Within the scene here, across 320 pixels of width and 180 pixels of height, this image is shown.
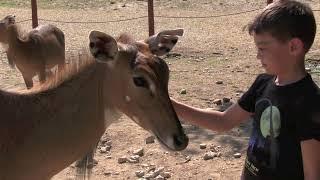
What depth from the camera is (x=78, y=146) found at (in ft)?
14.8

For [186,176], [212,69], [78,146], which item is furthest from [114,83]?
[212,69]

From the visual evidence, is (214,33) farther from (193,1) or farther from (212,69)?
(193,1)

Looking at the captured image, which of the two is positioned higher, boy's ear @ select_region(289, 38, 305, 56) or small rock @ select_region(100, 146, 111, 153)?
boy's ear @ select_region(289, 38, 305, 56)

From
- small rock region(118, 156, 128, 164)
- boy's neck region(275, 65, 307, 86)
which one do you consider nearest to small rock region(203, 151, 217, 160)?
small rock region(118, 156, 128, 164)

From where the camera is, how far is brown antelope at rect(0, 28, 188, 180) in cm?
430

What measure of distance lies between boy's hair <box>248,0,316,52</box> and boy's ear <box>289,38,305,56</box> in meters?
0.02

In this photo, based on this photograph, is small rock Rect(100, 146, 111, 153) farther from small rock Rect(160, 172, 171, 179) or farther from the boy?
the boy

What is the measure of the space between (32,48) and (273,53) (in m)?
7.42

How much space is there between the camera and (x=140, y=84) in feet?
13.9

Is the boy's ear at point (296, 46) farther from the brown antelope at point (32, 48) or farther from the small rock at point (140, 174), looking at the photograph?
the brown antelope at point (32, 48)

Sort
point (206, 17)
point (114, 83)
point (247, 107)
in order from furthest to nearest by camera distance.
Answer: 1. point (206, 17)
2. point (114, 83)
3. point (247, 107)

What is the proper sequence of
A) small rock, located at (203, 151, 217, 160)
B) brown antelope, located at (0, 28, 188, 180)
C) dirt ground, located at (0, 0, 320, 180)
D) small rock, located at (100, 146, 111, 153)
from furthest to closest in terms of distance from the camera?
small rock, located at (100, 146, 111, 153)
small rock, located at (203, 151, 217, 160)
dirt ground, located at (0, 0, 320, 180)
brown antelope, located at (0, 28, 188, 180)

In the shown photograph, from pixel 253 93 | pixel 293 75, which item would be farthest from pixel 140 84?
pixel 293 75

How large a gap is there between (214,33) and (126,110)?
413 inches
